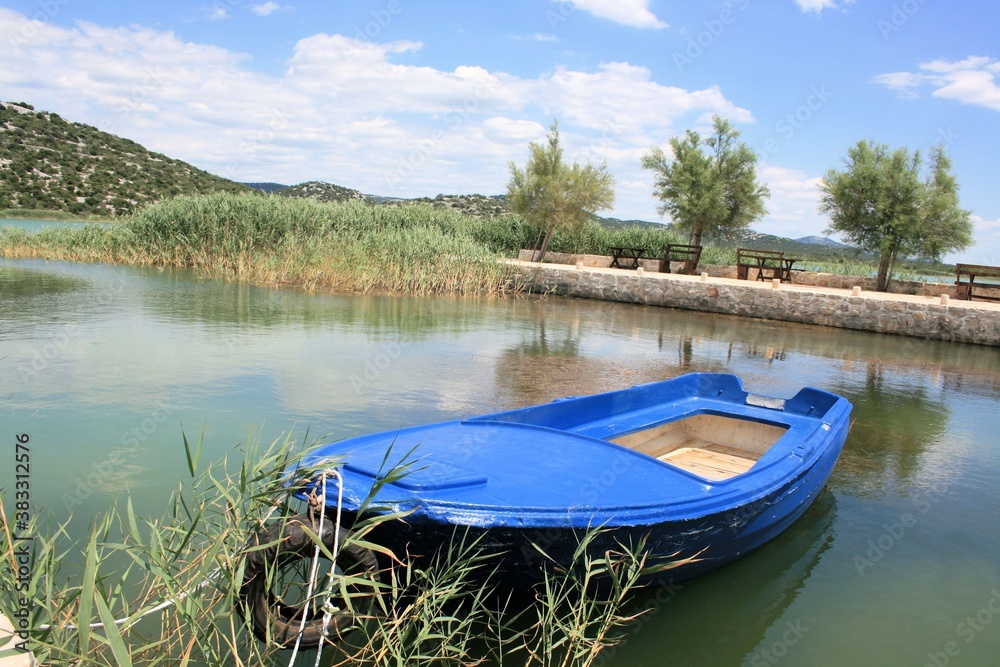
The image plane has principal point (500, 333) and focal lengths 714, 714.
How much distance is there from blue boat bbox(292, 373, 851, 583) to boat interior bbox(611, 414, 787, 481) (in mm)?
35

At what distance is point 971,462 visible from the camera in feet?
21.5

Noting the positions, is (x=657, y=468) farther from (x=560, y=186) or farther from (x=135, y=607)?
(x=560, y=186)

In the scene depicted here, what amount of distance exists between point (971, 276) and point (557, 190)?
38.5ft

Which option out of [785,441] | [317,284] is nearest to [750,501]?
[785,441]

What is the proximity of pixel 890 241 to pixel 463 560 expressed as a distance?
68.6ft

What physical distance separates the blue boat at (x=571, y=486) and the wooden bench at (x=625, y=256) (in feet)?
58.9

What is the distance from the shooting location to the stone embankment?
15156mm

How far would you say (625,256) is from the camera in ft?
Answer: 76.5

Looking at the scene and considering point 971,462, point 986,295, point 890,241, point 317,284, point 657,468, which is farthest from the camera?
point 890,241
